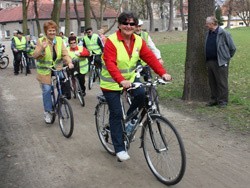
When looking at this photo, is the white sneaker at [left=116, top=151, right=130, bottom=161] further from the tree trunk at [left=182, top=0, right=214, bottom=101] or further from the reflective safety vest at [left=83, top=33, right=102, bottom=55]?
the reflective safety vest at [left=83, top=33, right=102, bottom=55]

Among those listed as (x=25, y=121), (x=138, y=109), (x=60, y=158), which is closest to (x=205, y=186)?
(x=138, y=109)

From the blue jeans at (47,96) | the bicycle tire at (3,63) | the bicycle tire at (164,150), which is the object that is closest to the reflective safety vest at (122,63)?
the bicycle tire at (164,150)

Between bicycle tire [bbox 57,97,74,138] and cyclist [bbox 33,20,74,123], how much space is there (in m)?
0.57

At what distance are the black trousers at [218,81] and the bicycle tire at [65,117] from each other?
3293 millimetres

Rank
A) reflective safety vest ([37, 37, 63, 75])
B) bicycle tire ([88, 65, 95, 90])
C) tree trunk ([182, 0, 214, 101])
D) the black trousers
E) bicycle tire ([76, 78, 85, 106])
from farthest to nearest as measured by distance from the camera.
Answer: bicycle tire ([88, 65, 95, 90]) < bicycle tire ([76, 78, 85, 106]) < tree trunk ([182, 0, 214, 101]) < the black trousers < reflective safety vest ([37, 37, 63, 75])

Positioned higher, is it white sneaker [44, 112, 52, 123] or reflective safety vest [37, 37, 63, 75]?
reflective safety vest [37, 37, 63, 75]

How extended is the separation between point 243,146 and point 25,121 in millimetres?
4615

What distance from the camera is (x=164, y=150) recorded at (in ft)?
15.2

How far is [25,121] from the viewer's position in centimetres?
844

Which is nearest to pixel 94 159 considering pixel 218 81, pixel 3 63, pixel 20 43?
pixel 218 81

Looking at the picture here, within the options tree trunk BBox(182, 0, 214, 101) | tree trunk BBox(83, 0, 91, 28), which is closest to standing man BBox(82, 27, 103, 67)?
tree trunk BBox(182, 0, 214, 101)

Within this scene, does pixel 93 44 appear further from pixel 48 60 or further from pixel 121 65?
pixel 121 65

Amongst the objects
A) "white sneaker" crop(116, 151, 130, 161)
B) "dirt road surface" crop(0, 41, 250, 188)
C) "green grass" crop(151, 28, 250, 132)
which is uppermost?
"white sneaker" crop(116, 151, 130, 161)

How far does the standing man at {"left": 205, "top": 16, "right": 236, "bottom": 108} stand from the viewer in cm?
809
